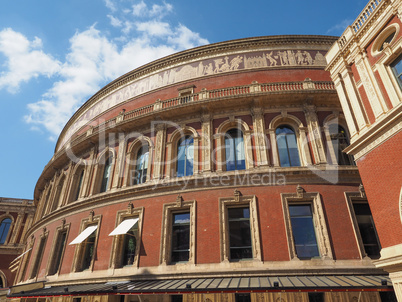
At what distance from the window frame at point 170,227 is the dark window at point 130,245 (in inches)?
82.4

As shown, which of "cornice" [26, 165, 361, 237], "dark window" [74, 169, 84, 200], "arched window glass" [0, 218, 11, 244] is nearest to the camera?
"cornice" [26, 165, 361, 237]

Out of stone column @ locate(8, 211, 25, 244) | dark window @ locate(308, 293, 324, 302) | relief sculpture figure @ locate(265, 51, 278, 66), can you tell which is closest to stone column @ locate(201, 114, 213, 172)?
relief sculpture figure @ locate(265, 51, 278, 66)

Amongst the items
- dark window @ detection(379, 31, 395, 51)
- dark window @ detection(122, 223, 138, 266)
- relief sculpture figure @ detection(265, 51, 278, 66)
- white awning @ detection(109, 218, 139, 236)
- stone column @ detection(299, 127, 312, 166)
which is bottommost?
dark window @ detection(122, 223, 138, 266)

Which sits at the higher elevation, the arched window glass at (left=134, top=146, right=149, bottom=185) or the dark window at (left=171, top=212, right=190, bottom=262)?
the arched window glass at (left=134, top=146, right=149, bottom=185)

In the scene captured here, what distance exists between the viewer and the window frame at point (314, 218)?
1182 cm

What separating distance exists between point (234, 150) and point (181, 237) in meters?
5.73

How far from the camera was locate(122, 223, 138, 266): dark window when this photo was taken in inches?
567

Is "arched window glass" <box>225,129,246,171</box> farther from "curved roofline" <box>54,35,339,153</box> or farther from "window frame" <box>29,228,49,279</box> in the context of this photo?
"window frame" <box>29,228,49,279</box>

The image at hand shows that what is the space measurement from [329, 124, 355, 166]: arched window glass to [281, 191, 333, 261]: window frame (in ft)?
9.75

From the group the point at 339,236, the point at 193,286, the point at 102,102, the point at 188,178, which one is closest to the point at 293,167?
the point at 339,236

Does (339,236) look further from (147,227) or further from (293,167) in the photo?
(147,227)

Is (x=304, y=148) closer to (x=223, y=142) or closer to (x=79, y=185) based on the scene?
(x=223, y=142)

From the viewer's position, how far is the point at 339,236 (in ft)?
39.6

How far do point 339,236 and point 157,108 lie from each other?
13.2 metres
